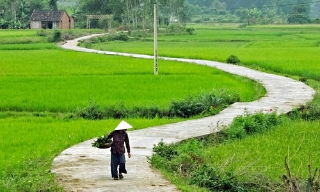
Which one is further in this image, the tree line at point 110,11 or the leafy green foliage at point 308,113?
the tree line at point 110,11

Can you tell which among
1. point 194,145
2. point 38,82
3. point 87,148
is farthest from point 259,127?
point 38,82

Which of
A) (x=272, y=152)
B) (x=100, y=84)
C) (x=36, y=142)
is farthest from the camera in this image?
(x=100, y=84)

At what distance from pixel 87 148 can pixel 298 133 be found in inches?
123

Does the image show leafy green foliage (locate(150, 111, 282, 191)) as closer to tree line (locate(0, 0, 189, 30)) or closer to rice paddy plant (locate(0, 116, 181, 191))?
rice paddy plant (locate(0, 116, 181, 191))

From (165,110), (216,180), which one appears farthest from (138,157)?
(165,110)

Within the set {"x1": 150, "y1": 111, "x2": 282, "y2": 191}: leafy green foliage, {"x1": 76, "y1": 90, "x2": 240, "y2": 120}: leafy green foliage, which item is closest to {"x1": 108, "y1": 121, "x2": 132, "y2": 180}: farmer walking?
{"x1": 150, "y1": 111, "x2": 282, "y2": 191}: leafy green foliage

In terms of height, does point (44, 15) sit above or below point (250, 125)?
above

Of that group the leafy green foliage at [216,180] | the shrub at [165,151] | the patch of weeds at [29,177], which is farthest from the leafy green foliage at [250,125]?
the patch of weeds at [29,177]

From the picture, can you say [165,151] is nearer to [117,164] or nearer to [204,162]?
[204,162]

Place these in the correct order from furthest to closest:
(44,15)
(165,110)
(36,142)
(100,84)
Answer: (44,15) < (100,84) < (165,110) < (36,142)

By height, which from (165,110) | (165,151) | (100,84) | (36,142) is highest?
(165,151)

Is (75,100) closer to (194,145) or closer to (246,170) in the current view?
(194,145)

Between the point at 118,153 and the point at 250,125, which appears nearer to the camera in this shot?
the point at 118,153

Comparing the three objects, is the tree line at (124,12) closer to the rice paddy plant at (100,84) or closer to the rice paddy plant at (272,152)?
the rice paddy plant at (100,84)
